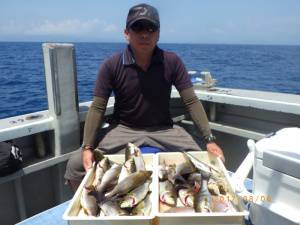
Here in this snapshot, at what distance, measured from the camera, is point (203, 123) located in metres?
2.90

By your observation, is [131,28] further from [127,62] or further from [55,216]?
[55,216]

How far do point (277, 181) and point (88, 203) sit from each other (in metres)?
1.00

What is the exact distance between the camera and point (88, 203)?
177cm

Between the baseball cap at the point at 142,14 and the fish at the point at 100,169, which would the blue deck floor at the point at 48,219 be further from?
the baseball cap at the point at 142,14

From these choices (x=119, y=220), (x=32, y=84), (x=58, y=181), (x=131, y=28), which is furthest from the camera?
(x=32, y=84)

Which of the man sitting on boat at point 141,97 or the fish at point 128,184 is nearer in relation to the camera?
the fish at point 128,184

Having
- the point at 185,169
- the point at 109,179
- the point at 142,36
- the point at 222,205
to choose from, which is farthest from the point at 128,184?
the point at 142,36

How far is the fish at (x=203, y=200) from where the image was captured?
5.50ft

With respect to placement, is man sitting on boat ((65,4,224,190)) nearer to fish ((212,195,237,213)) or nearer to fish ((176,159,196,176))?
fish ((176,159,196,176))

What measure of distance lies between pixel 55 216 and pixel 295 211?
1.65 metres

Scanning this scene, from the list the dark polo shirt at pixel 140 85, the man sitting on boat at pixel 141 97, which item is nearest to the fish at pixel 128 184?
the man sitting on boat at pixel 141 97

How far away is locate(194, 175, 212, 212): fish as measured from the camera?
1.68 m

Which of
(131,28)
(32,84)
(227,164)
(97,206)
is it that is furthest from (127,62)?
(32,84)

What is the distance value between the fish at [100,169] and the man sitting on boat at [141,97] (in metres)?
0.46
